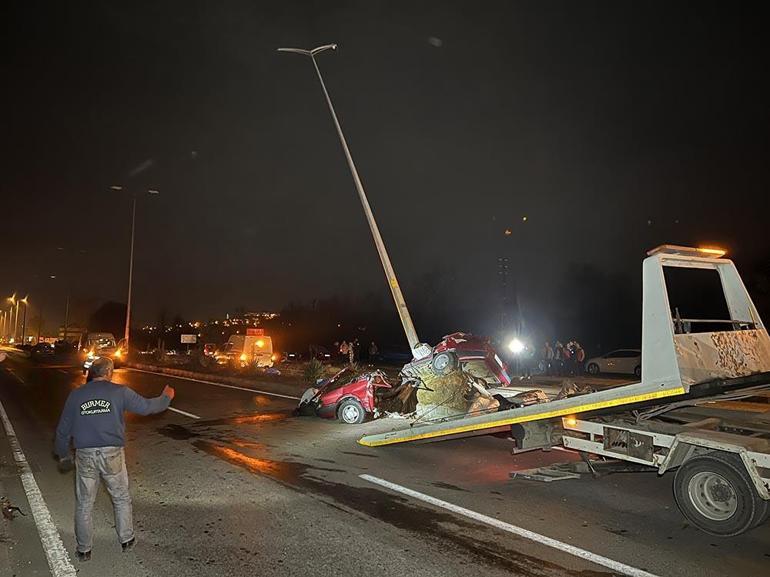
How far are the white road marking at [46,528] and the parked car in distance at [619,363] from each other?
2333 centimetres

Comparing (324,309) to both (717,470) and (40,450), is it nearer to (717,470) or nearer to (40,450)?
(40,450)

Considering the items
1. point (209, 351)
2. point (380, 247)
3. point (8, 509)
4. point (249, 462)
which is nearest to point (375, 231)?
point (380, 247)

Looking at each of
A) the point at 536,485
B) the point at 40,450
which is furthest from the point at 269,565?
the point at 40,450

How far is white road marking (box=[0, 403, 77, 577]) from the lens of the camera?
183 inches

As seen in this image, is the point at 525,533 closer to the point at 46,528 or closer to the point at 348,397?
the point at 46,528

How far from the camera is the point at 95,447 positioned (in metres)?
4.74

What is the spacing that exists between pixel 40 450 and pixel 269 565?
7063mm

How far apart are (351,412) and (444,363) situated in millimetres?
2504

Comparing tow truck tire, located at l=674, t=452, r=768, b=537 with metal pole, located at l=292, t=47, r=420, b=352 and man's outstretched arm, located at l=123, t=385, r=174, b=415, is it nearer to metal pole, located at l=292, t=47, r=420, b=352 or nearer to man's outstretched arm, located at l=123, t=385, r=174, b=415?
Answer: man's outstretched arm, located at l=123, t=385, r=174, b=415

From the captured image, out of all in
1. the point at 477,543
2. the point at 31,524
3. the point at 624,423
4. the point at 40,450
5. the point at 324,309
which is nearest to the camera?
the point at 477,543

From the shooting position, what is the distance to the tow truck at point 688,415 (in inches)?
205

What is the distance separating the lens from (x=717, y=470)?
17.3 feet

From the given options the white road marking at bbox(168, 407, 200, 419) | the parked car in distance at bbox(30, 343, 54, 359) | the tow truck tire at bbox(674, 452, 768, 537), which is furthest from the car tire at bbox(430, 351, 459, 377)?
the parked car in distance at bbox(30, 343, 54, 359)

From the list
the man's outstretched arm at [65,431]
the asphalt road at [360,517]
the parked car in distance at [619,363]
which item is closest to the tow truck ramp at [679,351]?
the asphalt road at [360,517]
